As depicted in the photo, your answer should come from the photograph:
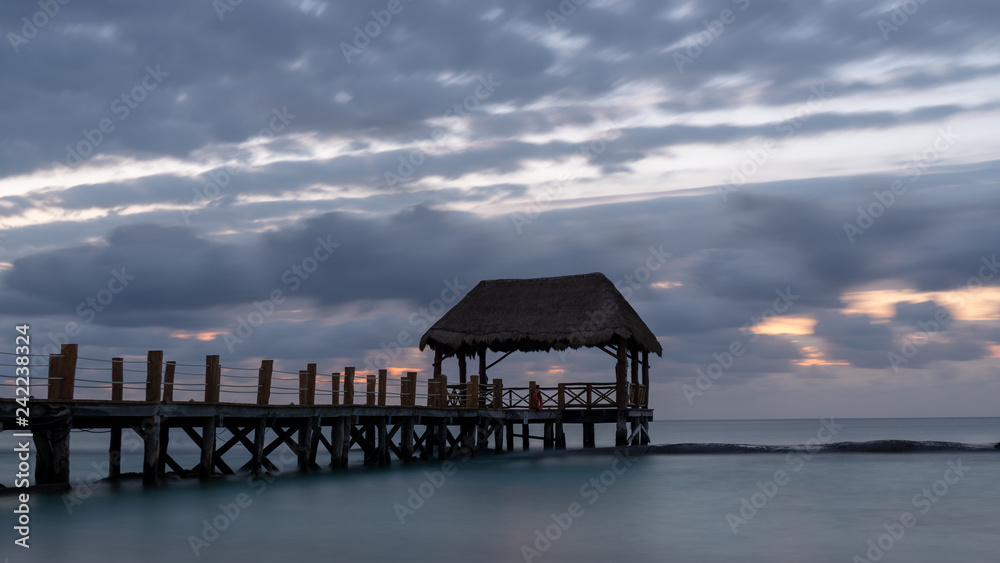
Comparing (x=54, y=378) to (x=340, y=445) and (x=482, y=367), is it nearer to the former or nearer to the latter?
(x=340, y=445)

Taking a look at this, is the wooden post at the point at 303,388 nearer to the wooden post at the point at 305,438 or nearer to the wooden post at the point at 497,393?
the wooden post at the point at 305,438

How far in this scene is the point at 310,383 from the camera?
861 inches

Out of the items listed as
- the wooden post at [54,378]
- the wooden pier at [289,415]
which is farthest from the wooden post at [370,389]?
the wooden post at [54,378]

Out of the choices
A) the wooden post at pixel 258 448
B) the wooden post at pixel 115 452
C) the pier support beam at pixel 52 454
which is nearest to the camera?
the pier support beam at pixel 52 454

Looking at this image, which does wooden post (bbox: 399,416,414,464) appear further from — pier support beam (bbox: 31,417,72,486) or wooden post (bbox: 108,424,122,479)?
pier support beam (bbox: 31,417,72,486)

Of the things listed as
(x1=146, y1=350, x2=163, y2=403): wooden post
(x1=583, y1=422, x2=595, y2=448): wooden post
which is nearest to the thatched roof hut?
(x1=583, y1=422, x2=595, y2=448): wooden post

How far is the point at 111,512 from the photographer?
1609 centimetres

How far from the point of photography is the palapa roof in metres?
28.7

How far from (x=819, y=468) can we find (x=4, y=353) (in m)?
20.7

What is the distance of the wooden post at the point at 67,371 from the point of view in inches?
614

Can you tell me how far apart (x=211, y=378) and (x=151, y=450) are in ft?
5.83

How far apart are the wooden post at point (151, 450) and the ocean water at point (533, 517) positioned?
36 centimetres

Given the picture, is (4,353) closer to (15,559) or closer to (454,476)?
(15,559)

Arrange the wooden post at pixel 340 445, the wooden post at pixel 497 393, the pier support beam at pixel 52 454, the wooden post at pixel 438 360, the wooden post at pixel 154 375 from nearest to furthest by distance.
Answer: the pier support beam at pixel 52 454, the wooden post at pixel 154 375, the wooden post at pixel 340 445, the wooden post at pixel 497 393, the wooden post at pixel 438 360
